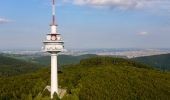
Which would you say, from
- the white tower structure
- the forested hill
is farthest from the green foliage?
the white tower structure

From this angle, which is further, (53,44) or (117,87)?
(117,87)

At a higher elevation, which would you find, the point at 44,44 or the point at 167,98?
the point at 44,44

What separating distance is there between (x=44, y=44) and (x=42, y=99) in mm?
17853

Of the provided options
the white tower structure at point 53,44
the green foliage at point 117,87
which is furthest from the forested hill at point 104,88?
the white tower structure at point 53,44

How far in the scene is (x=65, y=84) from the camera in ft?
481

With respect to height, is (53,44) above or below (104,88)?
above

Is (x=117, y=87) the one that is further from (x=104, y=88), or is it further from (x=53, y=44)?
(x=53, y=44)

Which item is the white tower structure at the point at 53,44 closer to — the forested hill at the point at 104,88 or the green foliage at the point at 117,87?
the forested hill at the point at 104,88

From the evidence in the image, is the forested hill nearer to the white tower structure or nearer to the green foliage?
the green foliage

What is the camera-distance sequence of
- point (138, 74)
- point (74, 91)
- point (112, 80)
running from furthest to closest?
point (138, 74) < point (112, 80) < point (74, 91)

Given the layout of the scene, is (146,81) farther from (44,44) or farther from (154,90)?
(44,44)

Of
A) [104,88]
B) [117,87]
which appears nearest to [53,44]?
[104,88]

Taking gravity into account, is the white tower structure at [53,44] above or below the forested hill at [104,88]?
above

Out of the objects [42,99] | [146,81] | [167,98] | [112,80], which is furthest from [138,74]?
[42,99]
